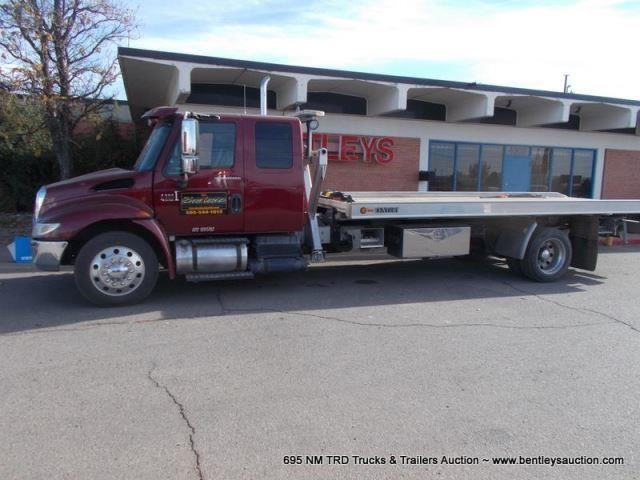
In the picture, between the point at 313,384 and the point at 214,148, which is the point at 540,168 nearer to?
the point at 214,148

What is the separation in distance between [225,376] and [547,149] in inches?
691

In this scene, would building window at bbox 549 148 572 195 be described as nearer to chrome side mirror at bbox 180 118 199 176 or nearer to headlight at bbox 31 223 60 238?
chrome side mirror at bbox 180 118 199 176

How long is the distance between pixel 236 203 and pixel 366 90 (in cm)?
934

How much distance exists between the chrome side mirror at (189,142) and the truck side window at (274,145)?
3.32 ft

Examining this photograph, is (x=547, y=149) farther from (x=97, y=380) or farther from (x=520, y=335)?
(x=97, y=380)

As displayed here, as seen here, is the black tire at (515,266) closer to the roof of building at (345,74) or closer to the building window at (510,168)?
the roof of building at (345,74)

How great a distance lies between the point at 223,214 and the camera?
21.8 ft

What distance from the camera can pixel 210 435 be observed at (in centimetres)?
328

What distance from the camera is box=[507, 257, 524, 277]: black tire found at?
8.41 m

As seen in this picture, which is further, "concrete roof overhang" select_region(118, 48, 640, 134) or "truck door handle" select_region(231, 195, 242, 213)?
"concrete roof overhang" select_region(118, 48, 640, 134)

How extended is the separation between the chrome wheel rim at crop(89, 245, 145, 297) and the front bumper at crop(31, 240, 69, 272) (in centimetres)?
38

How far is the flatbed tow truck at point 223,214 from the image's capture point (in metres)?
6.05

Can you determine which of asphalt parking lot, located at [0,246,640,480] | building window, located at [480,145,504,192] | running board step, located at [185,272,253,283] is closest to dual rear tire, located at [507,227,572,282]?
asphalt parking lot, located at [0,246,640,480]

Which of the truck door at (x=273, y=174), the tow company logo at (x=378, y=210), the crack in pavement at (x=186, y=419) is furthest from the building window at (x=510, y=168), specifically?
the crack in pavement at (x=186, y=419)
